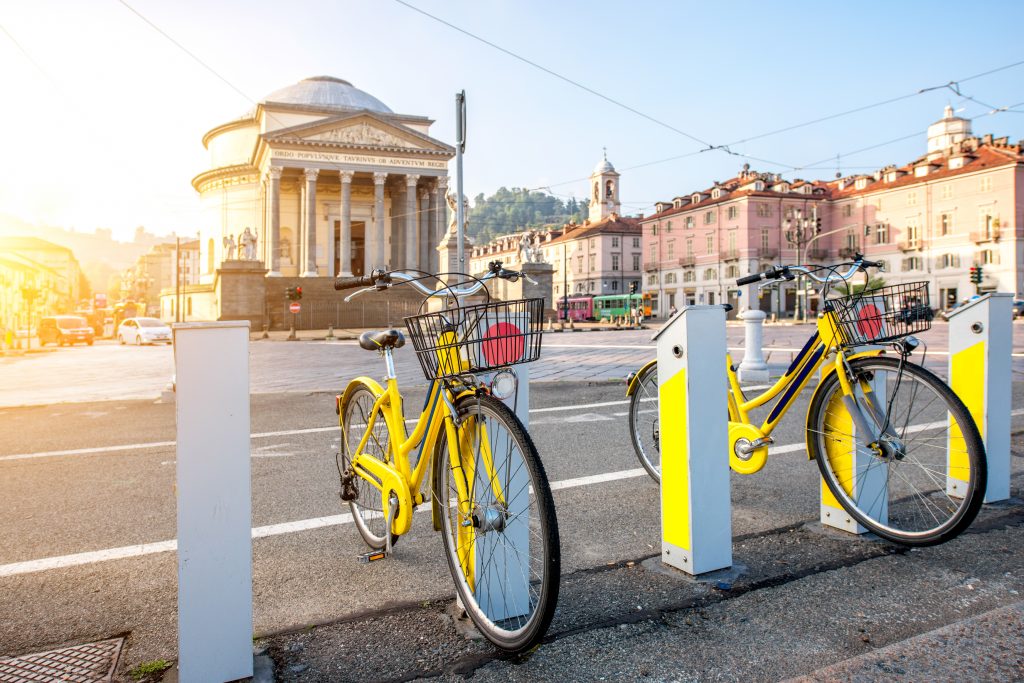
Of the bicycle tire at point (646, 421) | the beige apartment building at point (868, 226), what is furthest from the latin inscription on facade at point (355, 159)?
the bicycle tire at point (646, 421)

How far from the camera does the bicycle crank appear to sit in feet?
11.4

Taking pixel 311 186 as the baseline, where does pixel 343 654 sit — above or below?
below

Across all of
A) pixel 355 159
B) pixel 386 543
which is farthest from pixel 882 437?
pixel 355 159

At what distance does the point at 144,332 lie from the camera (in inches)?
1206

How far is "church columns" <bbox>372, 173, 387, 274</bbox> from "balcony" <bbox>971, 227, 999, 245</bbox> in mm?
43330

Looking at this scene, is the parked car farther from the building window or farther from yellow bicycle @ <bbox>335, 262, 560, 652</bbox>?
the building window

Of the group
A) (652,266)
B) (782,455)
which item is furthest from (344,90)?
(782,455)

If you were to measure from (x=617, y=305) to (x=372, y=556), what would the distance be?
49135mm

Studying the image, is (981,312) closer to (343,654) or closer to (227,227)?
(343,654)

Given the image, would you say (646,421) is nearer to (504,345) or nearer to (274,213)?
(504,345)

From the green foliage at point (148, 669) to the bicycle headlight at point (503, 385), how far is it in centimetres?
137

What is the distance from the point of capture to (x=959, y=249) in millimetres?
52875

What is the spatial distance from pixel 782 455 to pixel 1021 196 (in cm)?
5681

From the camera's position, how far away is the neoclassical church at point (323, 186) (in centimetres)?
4516
